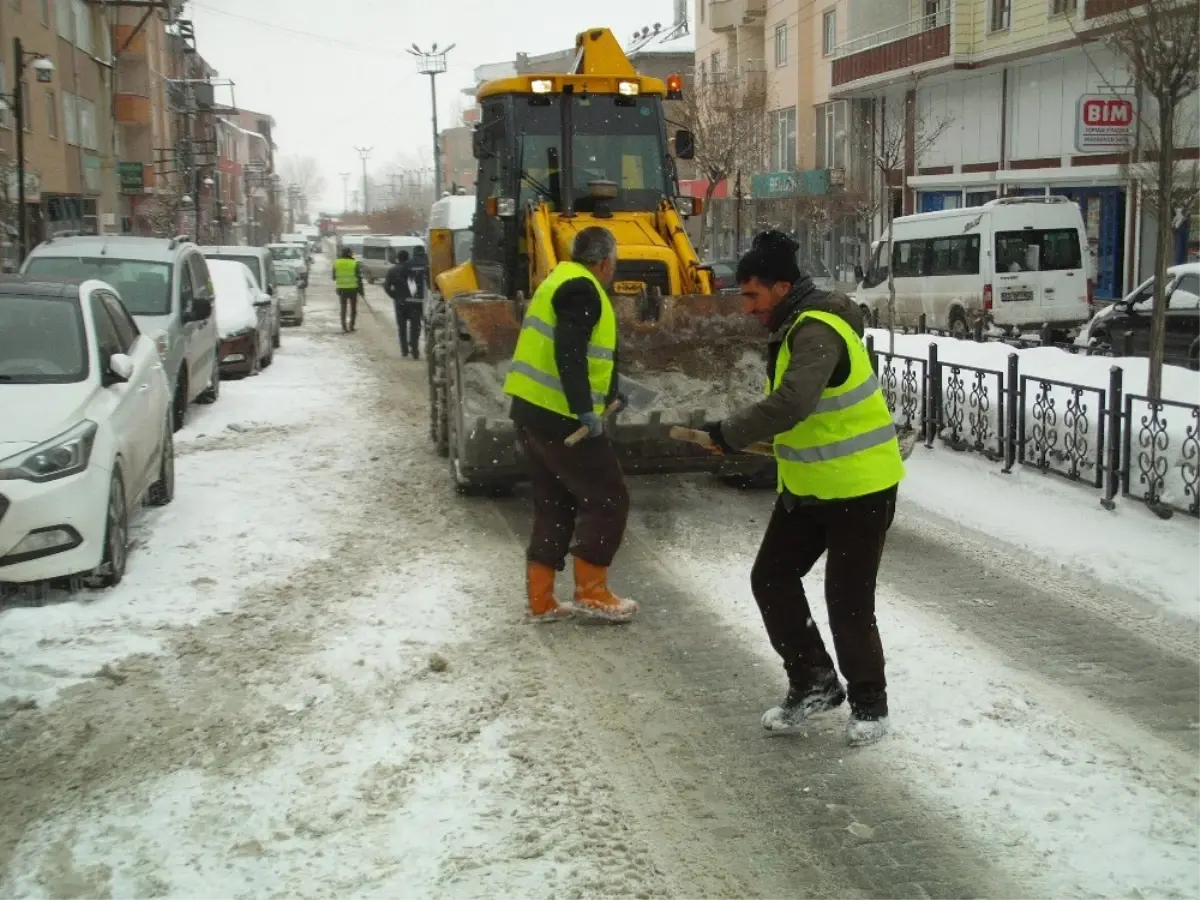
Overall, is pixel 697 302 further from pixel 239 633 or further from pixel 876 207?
pixel 876 207

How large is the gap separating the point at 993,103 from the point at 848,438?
32.0m

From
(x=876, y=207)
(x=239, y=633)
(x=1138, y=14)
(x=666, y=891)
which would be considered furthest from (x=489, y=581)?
(x=876, y=207)

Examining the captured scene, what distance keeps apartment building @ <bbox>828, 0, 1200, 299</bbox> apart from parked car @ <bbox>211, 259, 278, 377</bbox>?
1470 cm

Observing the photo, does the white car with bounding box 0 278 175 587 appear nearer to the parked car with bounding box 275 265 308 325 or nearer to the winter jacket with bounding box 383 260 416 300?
the winter jacket with bounding box 383 260 416 300

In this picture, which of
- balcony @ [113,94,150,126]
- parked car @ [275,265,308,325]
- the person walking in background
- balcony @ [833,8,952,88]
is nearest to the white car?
the person walking in background

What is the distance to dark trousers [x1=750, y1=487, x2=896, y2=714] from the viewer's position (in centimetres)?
492

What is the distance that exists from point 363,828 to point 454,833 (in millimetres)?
310

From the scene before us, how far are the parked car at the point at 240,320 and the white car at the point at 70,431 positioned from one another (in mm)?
8970

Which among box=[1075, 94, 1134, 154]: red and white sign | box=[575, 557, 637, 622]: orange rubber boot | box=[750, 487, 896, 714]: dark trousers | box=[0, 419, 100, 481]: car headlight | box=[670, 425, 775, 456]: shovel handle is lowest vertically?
box=[575, 557, 637, 622]: orange rubber boot

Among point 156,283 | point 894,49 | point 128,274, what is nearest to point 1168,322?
point 156,283

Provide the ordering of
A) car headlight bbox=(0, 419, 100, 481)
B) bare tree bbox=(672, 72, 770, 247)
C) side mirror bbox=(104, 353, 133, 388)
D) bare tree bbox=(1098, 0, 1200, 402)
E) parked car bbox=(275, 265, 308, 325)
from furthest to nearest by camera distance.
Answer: bare tree bbox=(672, 72, 770, 247), parked car bbox=(275, 265, 308, 325), bare tree bbox=(1098, 0, 1200, 402), side mirror bbox=(104, 353, 133, 388), car headlight bbox=(0, 419, 100, 481)

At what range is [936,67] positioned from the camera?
114 ft

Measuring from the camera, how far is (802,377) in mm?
4707

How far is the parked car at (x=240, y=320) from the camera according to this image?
→ 18.0 m
